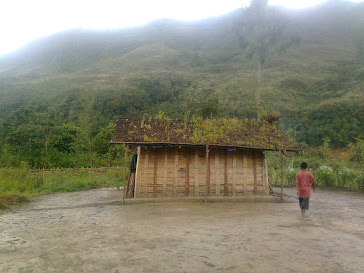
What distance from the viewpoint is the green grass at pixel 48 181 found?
1365 cm

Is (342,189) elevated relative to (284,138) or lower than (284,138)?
lower

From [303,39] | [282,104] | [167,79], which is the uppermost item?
[167,79]

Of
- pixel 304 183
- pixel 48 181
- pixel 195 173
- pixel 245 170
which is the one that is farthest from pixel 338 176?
pixel 48 181

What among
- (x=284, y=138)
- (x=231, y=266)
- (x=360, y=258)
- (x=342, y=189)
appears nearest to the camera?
(x=231, y=266)

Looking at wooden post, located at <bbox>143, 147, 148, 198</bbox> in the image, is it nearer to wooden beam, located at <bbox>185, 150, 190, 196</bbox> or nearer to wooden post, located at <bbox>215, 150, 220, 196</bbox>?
wooden beam, located at <bbox>185, 150, 190, 196</bbox>

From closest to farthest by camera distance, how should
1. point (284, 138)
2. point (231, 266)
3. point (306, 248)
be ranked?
point (231, 266) < point (306, 248) < point (284, 138)

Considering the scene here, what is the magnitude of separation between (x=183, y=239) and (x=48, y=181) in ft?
46.3

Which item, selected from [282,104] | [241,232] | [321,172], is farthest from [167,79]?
[241,232]

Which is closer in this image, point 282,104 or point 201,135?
point 201,135

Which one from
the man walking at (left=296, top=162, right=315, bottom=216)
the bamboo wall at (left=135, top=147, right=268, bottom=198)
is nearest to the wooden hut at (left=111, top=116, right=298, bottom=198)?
the bamboo wall at (left=135, top=147, right=268, bottom=198)

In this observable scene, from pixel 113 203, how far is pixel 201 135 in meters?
4.10

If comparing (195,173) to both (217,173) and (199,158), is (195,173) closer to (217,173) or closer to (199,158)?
(199,158)

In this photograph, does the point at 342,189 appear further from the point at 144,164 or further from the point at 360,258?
the point at 360,258

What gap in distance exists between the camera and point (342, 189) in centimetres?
1723
